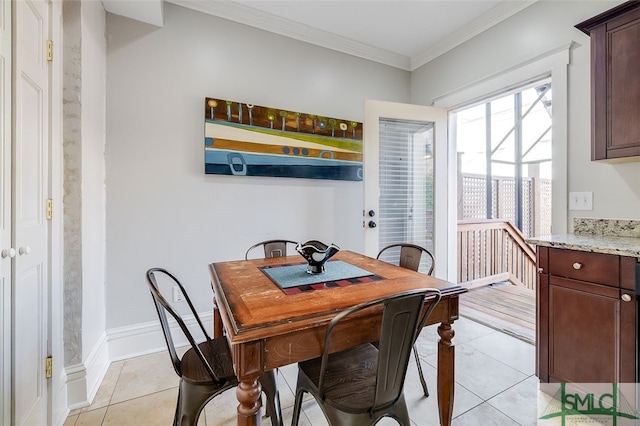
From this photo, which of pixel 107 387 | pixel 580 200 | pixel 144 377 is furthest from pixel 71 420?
pixel 580 200

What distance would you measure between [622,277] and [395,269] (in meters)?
1.05

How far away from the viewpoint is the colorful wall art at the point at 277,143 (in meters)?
2.38

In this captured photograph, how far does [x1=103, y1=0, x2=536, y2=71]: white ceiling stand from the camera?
7.65ft

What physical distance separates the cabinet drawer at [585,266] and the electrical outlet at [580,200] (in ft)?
2.02

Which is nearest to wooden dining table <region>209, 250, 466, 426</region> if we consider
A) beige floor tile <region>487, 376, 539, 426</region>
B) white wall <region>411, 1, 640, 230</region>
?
beige floor tile <region>487, 376, 539, 426</region>

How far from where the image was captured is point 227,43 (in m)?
2.47

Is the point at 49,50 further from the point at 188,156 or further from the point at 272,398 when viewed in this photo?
the point at 272,398

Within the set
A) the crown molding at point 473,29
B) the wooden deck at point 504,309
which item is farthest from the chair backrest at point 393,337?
the crown molding at point 473,29

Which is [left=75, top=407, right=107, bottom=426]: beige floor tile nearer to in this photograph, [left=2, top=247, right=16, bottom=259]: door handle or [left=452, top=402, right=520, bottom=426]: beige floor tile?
[left=2, top=247, right=16, bottom=259]: door handle

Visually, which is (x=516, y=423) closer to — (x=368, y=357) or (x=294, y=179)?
(x=368, y=357)

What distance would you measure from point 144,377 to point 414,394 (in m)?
1.73

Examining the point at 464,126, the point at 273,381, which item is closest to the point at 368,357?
the point at 273,381

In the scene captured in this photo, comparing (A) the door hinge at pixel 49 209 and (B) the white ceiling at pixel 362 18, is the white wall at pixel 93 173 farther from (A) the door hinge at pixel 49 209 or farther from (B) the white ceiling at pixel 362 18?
(B) the white ceiling at pixel 362 18

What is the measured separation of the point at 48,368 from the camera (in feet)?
4.67
